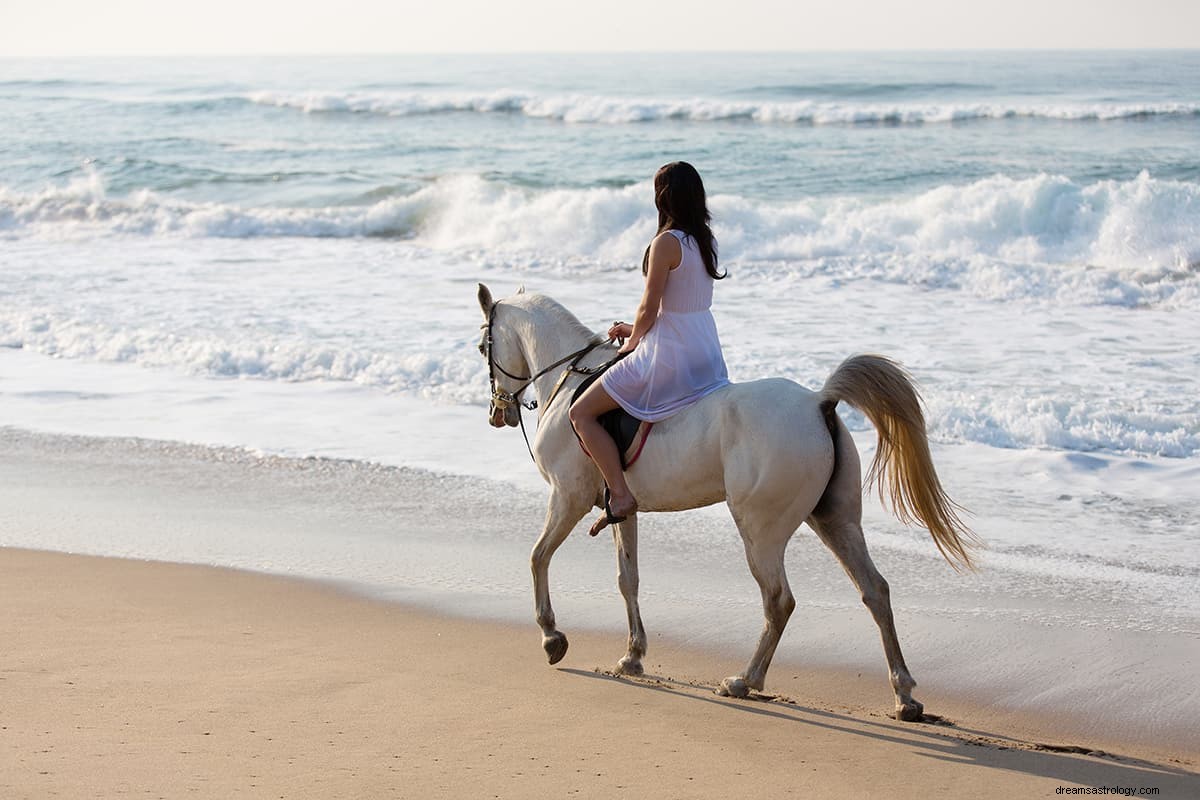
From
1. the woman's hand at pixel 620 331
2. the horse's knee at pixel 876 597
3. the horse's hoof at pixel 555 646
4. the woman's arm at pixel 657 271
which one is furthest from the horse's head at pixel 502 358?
the horse's knee at pixel 876 597

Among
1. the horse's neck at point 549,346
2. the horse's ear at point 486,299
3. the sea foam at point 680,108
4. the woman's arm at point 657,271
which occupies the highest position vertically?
the sea foam at point 680,108

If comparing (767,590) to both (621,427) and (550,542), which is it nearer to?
(621,427)

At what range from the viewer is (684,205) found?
5102 millimetres

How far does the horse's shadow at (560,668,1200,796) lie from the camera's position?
4.28 m

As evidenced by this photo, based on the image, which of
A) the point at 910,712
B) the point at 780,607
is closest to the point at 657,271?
the point at 780,607

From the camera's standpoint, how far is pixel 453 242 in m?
22.7

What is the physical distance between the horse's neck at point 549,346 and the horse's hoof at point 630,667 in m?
1.19

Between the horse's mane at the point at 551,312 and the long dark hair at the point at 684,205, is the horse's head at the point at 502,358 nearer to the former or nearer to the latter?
the horse's mane at the point at 551,312

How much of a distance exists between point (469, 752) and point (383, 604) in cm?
204

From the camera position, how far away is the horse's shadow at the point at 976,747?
4.28 m

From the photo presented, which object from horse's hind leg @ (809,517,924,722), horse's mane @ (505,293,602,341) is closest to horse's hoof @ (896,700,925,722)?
horse's hind leg @ (809,517,924,722)

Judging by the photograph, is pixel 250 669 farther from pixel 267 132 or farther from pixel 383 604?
pixel 267 132

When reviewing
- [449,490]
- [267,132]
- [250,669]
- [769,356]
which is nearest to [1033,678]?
[250,669]

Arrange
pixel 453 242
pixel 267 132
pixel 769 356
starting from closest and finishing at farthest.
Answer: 1. pixel 769 356
2. pixel 453 242
3. pixel 267 132
